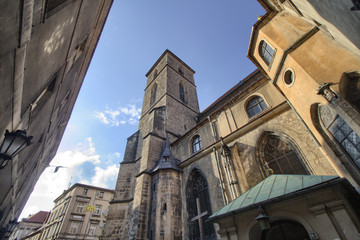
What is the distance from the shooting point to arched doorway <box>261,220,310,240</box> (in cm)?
444

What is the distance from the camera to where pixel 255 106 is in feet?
33.0

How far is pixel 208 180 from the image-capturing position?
9.58m

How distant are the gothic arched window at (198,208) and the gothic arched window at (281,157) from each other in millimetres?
3765

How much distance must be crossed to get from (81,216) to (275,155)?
31.7 m

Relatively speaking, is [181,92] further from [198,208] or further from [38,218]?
[38,218]

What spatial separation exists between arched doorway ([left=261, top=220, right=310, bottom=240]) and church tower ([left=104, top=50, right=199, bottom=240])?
5632 millimetres

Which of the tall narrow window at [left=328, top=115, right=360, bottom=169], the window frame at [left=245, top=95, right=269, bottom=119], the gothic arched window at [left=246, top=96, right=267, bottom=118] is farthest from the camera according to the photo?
the gothic arched window at [left=246, top=96, right=267, bottom=118]

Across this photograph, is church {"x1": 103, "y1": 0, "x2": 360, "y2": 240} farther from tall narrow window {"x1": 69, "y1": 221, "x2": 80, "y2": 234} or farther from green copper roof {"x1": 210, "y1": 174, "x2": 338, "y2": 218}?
tall narrow window {"x1": 69, "y1": 221, "x2": 80, "y2": 234}

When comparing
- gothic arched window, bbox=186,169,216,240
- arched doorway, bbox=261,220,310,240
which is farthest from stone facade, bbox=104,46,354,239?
arched doorway, bbox=261,220,310,240

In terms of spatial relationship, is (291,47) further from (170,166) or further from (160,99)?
(160,99)

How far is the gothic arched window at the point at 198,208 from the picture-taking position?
8.69 m

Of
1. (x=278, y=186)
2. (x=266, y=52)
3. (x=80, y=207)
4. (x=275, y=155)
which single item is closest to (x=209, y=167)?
(x=275, y=155)

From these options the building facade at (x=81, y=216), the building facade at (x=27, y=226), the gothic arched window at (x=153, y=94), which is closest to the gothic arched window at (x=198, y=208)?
the gothic arched window at (x=153, y=94)

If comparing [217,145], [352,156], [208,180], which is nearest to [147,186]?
[208,180]
